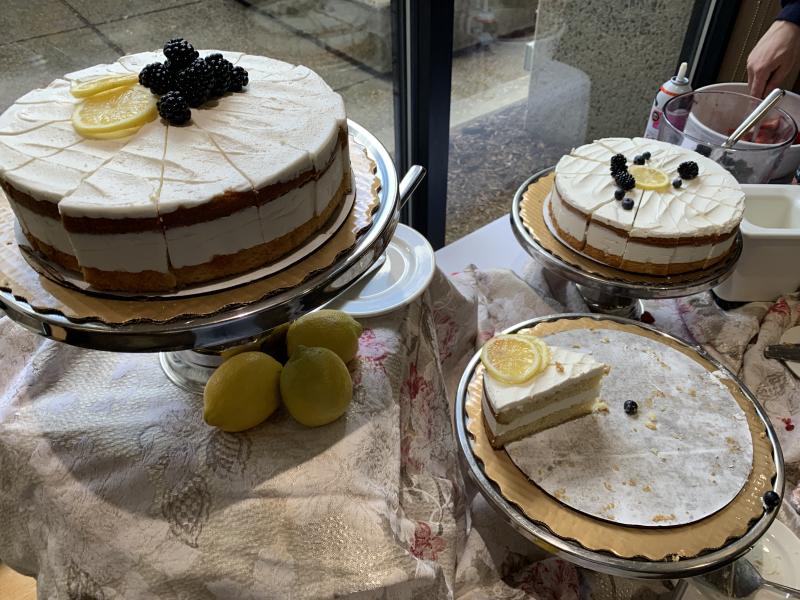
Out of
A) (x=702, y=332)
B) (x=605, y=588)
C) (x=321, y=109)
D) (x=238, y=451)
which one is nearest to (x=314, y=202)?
(x=321, y=109)

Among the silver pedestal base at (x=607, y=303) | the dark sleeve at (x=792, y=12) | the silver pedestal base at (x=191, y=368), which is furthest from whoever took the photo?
the dark sleeve at (x=792, y=12)

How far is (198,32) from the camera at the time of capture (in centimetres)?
170

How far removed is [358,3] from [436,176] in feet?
2.00

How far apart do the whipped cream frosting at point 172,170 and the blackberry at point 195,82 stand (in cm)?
2

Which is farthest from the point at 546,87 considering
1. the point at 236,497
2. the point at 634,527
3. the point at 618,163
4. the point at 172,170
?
the point at 236,497

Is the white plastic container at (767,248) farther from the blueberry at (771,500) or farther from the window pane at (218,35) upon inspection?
the window pane at (218,35)

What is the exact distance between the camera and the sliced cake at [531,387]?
1142 mm

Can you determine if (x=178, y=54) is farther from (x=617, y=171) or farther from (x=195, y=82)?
(x=617, y=171)

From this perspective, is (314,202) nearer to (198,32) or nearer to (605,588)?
(605,588)

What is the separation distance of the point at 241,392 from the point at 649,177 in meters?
1.10

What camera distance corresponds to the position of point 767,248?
1.58m

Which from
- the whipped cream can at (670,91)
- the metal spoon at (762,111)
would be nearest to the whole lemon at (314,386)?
the metal spoon at (762,111)

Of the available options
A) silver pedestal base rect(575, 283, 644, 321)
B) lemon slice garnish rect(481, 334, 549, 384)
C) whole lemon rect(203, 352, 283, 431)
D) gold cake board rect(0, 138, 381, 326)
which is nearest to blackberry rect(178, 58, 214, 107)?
gold cake board rect(0, 138, 381, 326)

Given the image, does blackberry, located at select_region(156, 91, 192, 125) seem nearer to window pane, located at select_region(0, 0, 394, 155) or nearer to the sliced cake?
the sliced cake
